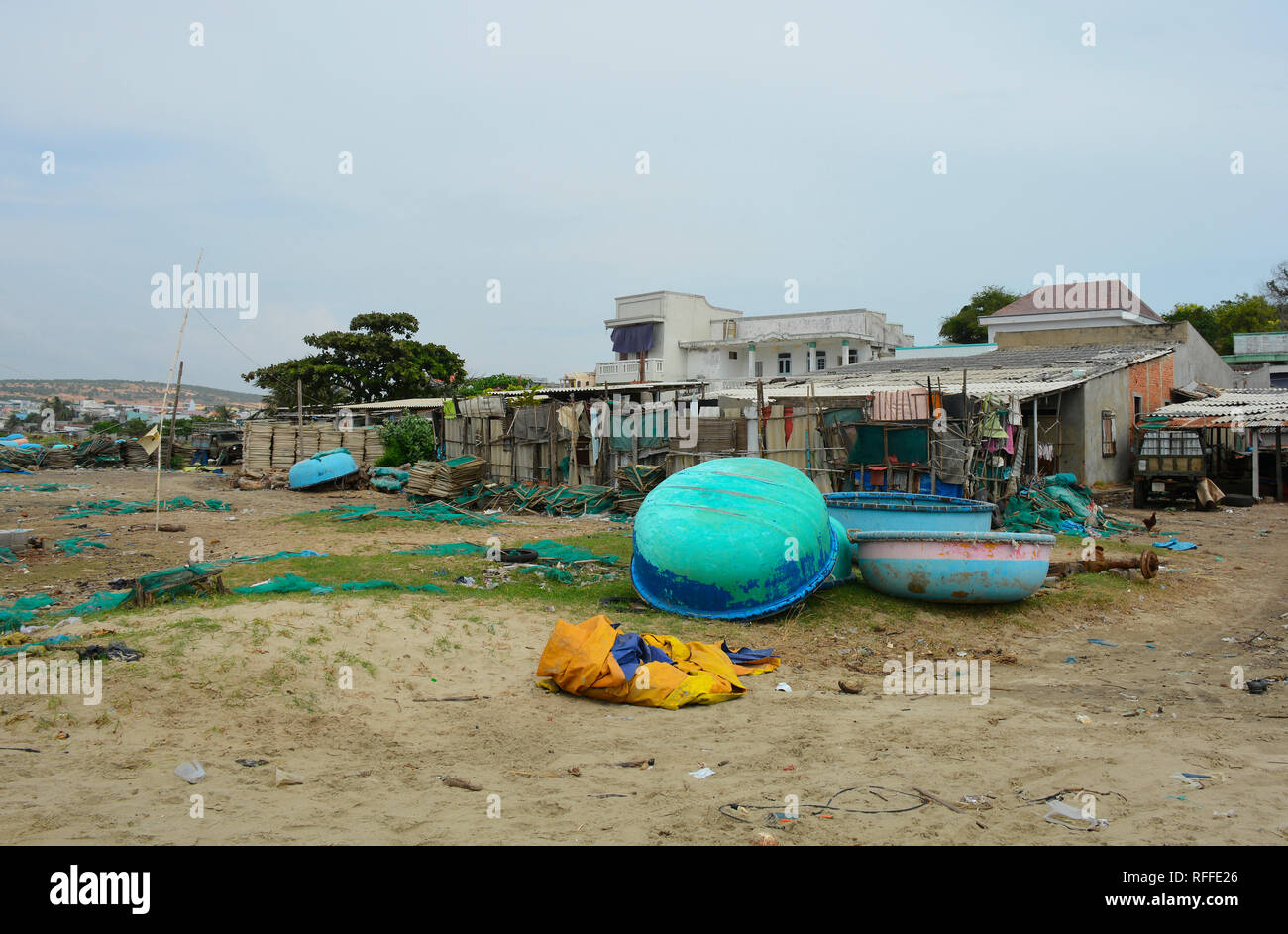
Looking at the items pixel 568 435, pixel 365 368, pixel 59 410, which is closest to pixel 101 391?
pixel 59 410

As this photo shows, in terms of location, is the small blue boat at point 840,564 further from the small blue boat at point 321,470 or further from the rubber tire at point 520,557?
the small blue boat at point 321,470

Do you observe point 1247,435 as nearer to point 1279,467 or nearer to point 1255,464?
point 1279,467

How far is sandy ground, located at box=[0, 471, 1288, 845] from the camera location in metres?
4.18

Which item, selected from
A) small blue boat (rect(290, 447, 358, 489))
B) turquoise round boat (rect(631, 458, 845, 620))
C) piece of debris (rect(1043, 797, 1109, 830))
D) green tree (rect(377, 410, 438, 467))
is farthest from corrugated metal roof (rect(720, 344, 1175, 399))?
piece of debris (rect(1043, 797, 1109, 830))

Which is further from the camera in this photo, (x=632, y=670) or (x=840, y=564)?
(x=840, y=564)

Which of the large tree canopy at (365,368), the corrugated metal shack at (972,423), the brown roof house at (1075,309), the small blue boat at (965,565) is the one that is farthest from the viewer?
the large tree canopy at (365,368)

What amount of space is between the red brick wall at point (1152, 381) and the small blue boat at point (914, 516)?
1620cm

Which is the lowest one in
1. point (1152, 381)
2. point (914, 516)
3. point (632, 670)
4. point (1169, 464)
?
point (632, 670)

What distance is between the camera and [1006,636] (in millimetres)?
8867

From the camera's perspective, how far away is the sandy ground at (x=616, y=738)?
165 inches

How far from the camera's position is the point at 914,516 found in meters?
10.6

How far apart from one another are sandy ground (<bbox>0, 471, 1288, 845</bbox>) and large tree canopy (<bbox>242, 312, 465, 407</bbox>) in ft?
124

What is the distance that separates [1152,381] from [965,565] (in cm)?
2026

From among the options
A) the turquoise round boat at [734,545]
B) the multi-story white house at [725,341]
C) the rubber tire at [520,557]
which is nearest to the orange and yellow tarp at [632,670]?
the turquoise round boat at [734,545]
